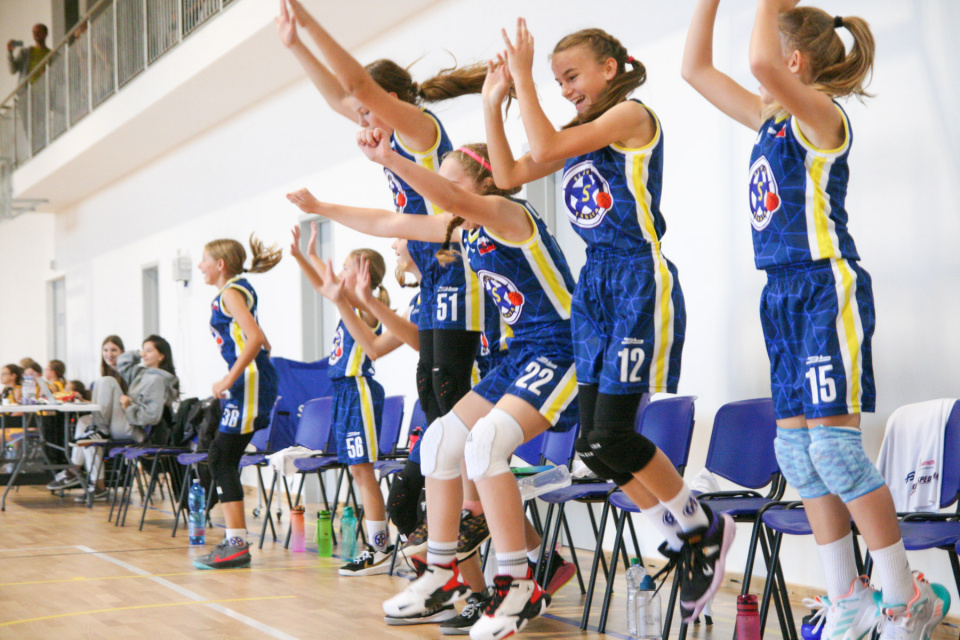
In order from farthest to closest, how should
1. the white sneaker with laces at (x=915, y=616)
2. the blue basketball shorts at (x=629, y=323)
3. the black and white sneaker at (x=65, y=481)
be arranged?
1. the black and white sneaker at (x=65, y=481)
2. the blue basketball shorts at (x=629, y=323)
3. the white sneaker with laces at (x=915, y=616)

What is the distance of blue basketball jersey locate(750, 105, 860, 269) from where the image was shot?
88.5 inches

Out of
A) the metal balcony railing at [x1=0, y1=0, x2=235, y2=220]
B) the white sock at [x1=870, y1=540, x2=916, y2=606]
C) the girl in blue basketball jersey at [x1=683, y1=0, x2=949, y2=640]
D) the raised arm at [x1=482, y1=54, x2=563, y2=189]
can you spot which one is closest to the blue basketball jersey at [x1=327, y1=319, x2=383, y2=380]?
the raised arm at [x1=482, y1=54, x2=563, y2=189]

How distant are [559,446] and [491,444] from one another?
51.9 inches

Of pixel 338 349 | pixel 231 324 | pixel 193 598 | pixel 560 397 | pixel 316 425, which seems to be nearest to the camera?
pixel 560 397

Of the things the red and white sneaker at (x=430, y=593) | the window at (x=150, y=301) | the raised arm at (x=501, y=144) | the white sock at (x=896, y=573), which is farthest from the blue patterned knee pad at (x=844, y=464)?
the window at (x=150, y=301)

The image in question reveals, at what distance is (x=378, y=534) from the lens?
14.6ft

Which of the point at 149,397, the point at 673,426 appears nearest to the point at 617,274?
the point at 673,426

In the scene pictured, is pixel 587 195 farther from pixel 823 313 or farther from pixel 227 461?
pixel 227 461

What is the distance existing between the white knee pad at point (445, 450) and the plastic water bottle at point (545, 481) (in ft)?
1.54

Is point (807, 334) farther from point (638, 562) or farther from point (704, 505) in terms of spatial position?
point (638, 562)

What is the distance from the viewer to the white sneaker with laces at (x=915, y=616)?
2092mm

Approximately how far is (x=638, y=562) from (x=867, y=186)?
65.4 inches

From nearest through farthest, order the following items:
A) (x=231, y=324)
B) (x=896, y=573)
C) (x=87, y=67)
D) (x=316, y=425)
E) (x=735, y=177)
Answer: (x=896, y=573) → (x=735, y=177) → (x=231, y=324) → (x=316, y=425) → (x=87, y=67)

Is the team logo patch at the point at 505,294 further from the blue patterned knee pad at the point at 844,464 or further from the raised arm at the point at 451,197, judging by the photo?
the blue patterned knee pad at the point at 844,464
